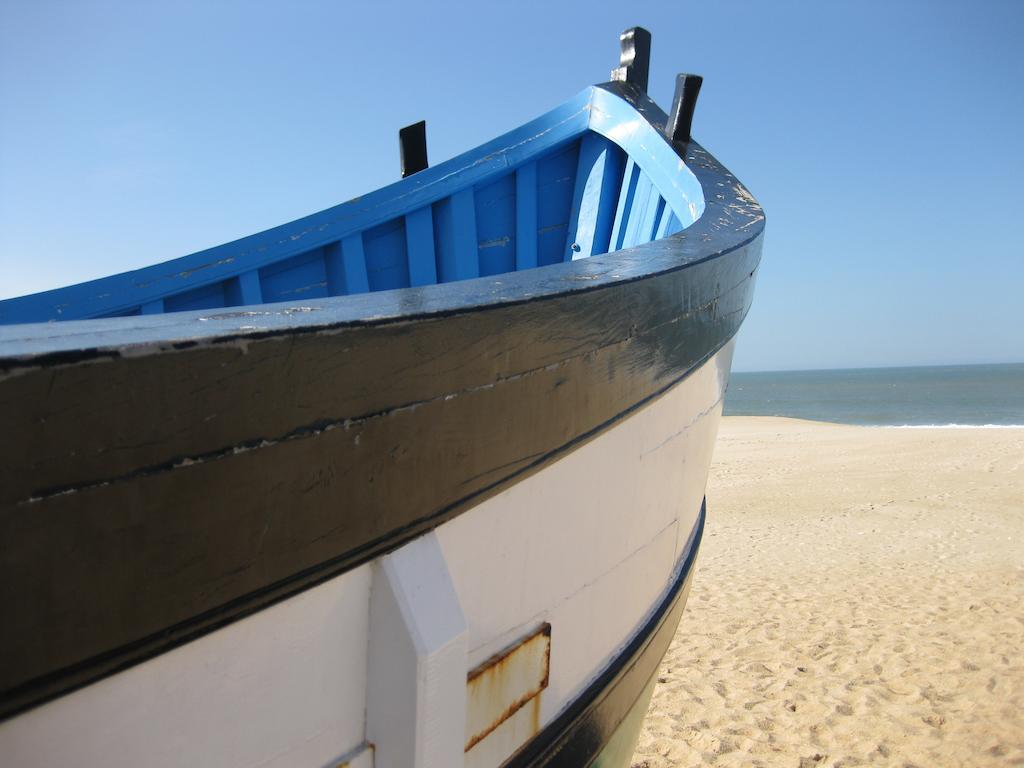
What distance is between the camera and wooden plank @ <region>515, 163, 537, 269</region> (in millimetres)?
3930

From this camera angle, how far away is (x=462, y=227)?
3.79m

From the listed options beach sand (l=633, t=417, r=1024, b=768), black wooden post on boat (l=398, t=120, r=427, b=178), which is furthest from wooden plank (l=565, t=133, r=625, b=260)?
beach sand (l=633, t=417, r=1024, b=768)

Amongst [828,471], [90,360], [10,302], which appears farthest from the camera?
[828,471]

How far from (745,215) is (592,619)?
5.26ft

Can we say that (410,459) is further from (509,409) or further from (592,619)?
(592,619)

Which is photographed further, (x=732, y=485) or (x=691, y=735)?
(x=732, y=485)

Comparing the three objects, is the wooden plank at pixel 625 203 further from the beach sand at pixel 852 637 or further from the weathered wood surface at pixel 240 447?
the beach sand at pixel 852 637

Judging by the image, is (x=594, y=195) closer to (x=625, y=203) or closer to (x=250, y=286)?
(x=625, y=203)

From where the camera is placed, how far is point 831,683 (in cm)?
469

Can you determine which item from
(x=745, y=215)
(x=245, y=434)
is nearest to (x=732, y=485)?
(x=745, y=215)

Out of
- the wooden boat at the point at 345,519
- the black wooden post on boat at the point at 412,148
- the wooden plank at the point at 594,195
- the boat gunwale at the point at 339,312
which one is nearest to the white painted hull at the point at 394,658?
the wooden boat at the point at 345,519

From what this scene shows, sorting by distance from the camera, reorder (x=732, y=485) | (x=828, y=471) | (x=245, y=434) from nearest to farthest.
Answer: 1. (x=245, y=434)
2. (x=732, y=485)
3. (x=828, y=471)

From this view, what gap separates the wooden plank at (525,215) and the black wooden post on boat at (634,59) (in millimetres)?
835

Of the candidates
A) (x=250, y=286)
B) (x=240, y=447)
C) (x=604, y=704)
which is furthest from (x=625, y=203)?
(x=240, y=447)
